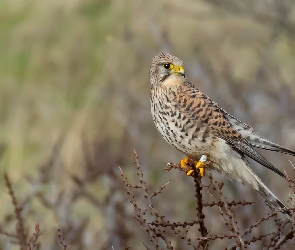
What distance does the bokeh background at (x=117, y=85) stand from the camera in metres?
7.72

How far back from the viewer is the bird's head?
177 inches

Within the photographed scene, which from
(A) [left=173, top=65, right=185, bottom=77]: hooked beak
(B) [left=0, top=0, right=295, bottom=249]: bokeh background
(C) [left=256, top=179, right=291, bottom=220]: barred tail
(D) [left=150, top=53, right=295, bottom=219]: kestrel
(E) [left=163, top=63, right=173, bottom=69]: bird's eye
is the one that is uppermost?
(B) [left=0, top=0, right=295, bottom=249]: bokeh background

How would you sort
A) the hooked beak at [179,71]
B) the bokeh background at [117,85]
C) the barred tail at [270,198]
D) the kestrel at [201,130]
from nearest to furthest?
the barred tail at [270,198], the kestrel at [201,130], the hooked beak at [179,71], the bokeh background at [117,85]

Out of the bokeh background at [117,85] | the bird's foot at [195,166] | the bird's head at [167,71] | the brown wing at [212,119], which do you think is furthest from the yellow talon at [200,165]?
the bokeh background at [117,85]

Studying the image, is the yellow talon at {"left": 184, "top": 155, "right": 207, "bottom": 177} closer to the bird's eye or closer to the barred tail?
the barred tail

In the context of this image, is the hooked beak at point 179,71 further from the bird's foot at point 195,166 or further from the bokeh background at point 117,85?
the bokeh background at point 117,85

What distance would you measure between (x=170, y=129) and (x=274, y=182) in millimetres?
3623

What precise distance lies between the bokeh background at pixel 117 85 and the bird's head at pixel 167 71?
1.73 metres

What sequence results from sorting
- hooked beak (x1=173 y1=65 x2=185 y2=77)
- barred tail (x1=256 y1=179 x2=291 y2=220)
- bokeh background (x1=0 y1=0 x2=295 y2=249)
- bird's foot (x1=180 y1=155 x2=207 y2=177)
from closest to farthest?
1. bird's foot (x1=180 y1=155 x2=207 y2=177)
2. barred tail (x1=256 y1=179 x2=291 y2=220)
3. hooked beak (x1=173 y1=65 x2=185 y2=77)
4. bokeh background (x1=0 y1=0 x2=295 y2=249)

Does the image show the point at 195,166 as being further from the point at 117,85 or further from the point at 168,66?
the point at 117,85

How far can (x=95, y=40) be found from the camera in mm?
13594

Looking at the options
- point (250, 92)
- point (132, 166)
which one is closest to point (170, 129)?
point (250, 92)

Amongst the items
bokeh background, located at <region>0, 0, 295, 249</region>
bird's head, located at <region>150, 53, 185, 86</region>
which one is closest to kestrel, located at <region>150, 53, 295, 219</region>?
bird's head, located at <region>150, 53, 185, 86</region>

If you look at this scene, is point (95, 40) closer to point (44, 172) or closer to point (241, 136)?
point (44, 172)
